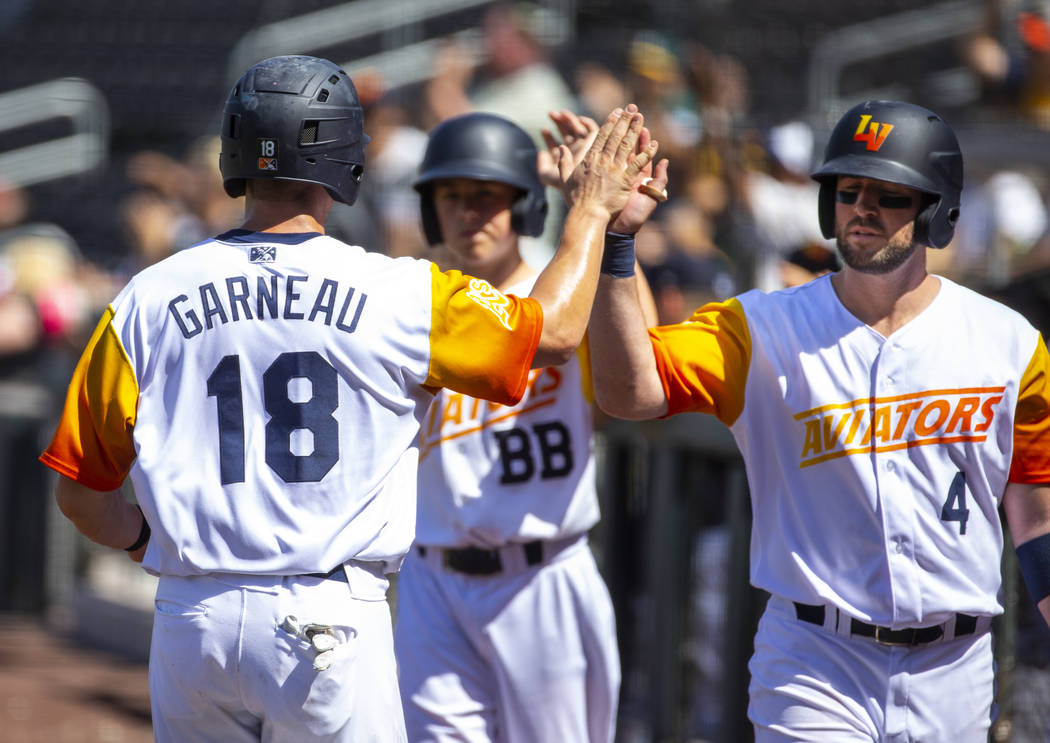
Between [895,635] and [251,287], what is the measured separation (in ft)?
6.26

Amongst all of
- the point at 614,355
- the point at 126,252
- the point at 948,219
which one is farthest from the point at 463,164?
the point at 126,252

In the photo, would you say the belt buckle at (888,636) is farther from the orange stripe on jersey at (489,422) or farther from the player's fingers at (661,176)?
the orange stripe on jersey at (489,422)

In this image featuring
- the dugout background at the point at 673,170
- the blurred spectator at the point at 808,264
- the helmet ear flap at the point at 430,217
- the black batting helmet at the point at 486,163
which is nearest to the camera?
the black batting helmet at the point at 486,163

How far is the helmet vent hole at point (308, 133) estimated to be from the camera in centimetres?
339

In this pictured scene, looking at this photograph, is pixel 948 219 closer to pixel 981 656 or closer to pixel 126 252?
pixel 981 656

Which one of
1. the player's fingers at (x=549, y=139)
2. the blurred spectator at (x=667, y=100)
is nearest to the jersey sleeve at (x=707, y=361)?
the player's fingers at (x=549, y=139)

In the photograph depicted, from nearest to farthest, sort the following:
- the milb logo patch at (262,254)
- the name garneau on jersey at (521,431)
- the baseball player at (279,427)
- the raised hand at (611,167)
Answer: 1. the baseball player at (279,427)
2. the milb logo patch at (262,254)
3. the raised hand at (611,167)
4. the name garneau on jersey at (521,431)

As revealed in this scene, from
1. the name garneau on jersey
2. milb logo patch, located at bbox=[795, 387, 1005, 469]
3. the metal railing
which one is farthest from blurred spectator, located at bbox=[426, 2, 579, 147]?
milb logo patch, located at bbox=[795, 387, 1005, 469]

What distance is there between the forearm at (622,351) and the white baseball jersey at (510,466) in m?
0.96

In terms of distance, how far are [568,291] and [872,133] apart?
3.48 ft

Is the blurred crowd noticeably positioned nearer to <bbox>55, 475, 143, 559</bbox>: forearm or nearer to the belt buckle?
the belt buckle

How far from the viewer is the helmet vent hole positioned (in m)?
3.39

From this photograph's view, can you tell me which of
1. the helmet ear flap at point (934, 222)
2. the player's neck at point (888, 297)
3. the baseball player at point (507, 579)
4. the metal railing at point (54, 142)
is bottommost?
the baseball player at point (507, 579)

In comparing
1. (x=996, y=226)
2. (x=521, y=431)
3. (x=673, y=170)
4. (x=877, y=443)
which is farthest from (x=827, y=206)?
(x=673, y=170)
